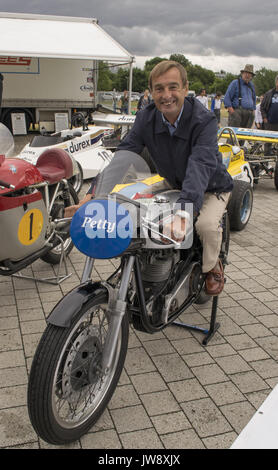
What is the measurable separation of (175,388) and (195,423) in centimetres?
33

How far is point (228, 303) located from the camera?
4164 mm

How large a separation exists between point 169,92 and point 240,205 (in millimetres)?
3617

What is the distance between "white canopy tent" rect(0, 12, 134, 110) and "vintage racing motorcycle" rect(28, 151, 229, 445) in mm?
11300

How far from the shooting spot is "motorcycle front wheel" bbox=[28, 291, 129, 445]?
2111 mm

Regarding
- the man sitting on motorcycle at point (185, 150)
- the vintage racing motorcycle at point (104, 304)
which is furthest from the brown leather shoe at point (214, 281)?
the vintage racing motorcycle at point (104, 304)

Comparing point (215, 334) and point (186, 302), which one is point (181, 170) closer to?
point (186, 302)

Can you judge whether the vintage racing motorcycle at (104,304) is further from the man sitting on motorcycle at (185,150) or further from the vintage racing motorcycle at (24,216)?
the vintage racing motorcycle at (24,216)

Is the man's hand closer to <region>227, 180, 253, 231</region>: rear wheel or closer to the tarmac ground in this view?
the tarmac ground

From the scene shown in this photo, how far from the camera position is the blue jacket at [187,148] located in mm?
2549

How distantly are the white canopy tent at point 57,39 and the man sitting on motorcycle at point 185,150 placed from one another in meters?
10.8

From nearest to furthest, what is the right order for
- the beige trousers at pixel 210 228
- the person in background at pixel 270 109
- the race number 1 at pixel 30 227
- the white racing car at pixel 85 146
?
the beige trousers at pixel 210 228
the race number 1 at pixel 30 227
the white racing car at pixel 85 146
the person in background at pixel 270 109

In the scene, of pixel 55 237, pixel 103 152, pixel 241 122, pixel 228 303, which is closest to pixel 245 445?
pixel 228 303

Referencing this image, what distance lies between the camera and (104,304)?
7.80 feet
